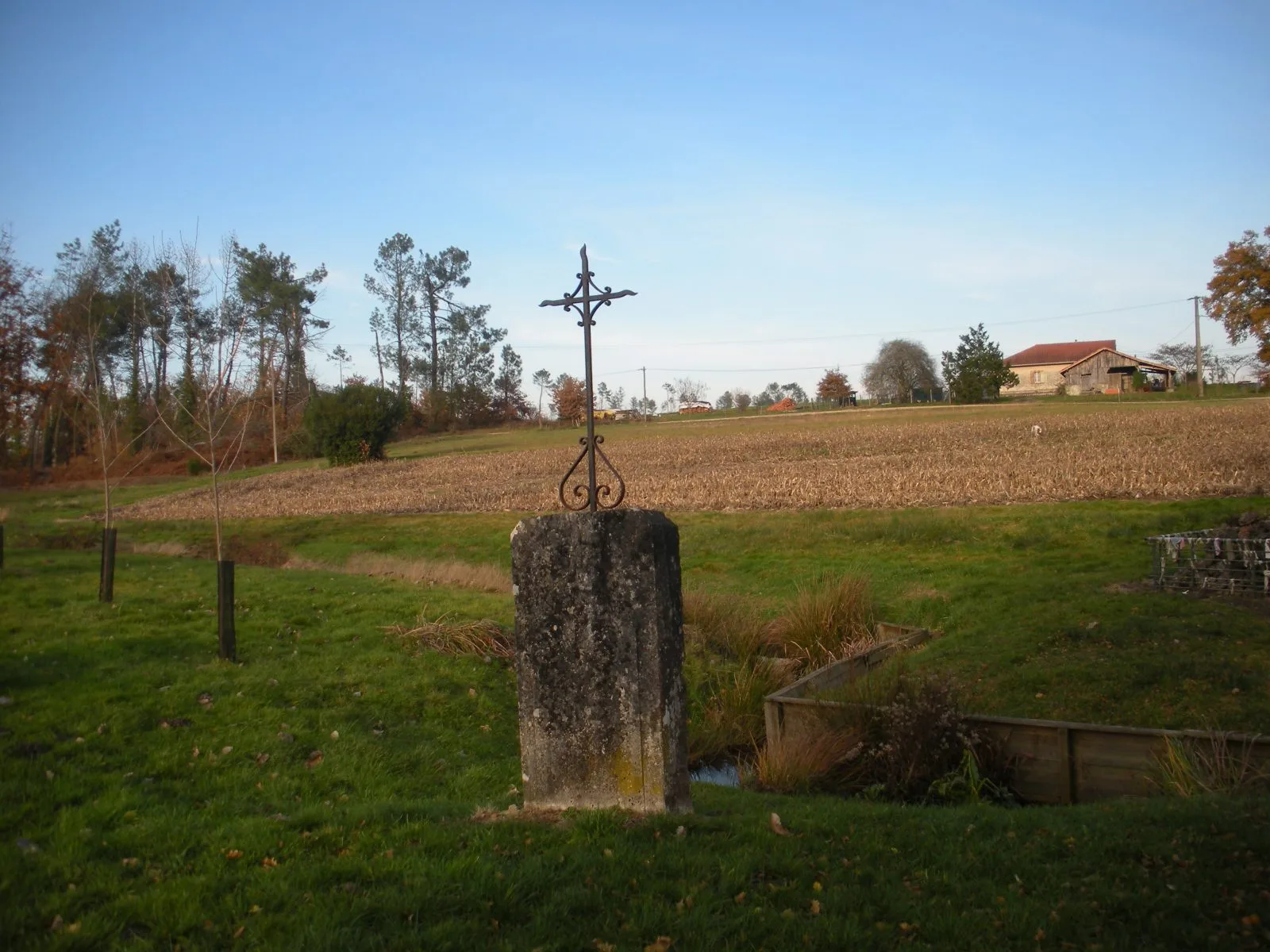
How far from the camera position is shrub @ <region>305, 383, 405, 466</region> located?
171 ft

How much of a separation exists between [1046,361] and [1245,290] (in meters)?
78.3

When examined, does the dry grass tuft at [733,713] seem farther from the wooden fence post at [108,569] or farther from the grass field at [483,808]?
the wooden fence post at [108,569]

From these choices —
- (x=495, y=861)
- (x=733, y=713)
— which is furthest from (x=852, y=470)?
(x=495, y=861)

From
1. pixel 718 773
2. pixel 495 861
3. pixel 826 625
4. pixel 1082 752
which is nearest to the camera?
pixel 495 861

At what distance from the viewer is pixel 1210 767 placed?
22.2 ft

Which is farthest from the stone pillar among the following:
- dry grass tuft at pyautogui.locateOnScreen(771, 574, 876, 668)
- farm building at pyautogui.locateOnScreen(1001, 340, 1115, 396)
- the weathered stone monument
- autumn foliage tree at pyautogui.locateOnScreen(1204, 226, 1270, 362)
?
farm building at pyautogui.locateOnScreen(1001, 340, 1115, 396)

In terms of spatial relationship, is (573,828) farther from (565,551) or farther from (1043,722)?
(1043,722)

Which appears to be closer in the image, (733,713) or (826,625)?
(733,713)

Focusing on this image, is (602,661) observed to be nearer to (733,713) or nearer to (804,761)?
(804,761)

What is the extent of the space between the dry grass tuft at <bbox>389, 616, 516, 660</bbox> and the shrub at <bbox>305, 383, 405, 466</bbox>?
4129 cm

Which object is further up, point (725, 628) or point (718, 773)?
point (725, 628)

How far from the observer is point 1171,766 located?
7016 mm

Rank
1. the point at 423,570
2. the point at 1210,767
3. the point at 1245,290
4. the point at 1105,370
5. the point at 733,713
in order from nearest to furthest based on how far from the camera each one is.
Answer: the point at 1210,767 → the point at 733,713 → the point at 423,570 → the point at 1245,290 → the point at 1105,370

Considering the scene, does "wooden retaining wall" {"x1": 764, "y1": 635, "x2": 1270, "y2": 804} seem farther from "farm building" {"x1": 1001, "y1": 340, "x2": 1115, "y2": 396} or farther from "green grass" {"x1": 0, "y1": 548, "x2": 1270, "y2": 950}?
"farm building" {"x1": 1001, "y1": 340, "x2": 1115, "y2": 396}
